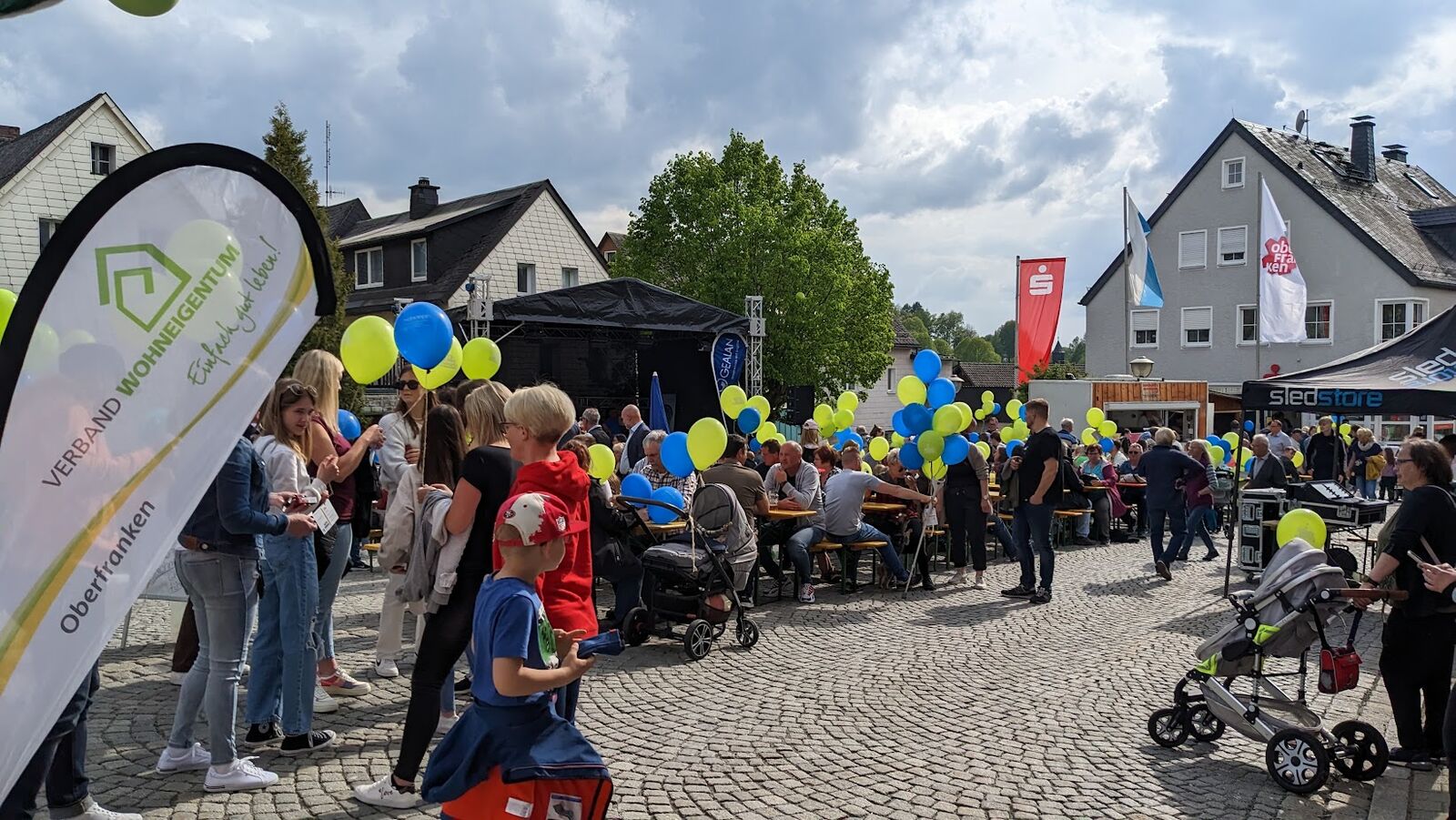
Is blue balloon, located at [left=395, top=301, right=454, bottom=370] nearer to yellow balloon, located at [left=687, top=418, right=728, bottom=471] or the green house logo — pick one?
yellow balloon, located at [left=687, top=418, right=728, bottom=471]

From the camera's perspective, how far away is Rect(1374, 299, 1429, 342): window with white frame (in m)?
31.9

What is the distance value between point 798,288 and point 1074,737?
95.8 ft

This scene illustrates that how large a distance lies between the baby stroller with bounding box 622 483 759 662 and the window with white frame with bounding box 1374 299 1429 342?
31.2 meters

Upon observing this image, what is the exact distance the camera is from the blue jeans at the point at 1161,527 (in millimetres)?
11328

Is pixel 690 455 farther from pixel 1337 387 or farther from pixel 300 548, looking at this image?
pixel 1337 387

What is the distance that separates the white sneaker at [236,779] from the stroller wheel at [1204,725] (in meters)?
4.53

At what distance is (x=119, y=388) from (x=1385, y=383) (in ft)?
28.7

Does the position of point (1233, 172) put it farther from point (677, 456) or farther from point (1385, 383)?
point (677, 456)

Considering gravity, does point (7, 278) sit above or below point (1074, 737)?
above

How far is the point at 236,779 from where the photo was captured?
4.41 m

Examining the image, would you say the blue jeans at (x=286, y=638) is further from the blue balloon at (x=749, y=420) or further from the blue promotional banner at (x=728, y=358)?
the blue promotional banner at (x=728, y=358)

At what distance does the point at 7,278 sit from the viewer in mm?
26891

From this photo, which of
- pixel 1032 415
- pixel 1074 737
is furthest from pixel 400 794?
pixel 1032 415

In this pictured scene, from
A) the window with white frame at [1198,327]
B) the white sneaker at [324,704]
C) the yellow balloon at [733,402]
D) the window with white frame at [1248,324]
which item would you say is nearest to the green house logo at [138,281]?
the white sneaker at [324,704]
